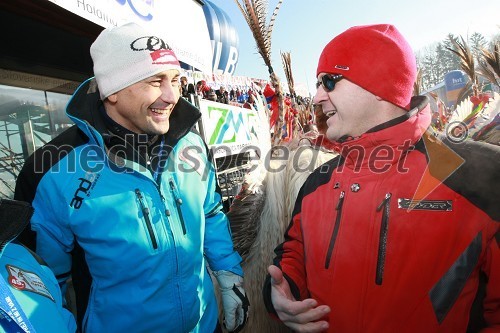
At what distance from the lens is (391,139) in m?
1.23

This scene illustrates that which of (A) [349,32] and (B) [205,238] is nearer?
(A) [349,32]

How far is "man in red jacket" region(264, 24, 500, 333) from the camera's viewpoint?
1085mm

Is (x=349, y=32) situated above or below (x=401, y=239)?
above

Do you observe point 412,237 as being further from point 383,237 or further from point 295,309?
point 295,309

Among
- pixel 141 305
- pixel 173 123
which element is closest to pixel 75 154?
pixel 173 123

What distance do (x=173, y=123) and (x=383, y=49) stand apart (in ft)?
3.67

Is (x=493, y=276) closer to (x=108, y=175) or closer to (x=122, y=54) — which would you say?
(x=108, y=175)

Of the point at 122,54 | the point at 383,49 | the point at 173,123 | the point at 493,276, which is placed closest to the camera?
the point at 493,276

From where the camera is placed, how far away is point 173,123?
1763 millimetres

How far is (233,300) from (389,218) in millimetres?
1025

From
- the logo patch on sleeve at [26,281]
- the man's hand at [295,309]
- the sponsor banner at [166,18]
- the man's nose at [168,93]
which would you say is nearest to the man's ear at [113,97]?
the man's nose at [168,93]

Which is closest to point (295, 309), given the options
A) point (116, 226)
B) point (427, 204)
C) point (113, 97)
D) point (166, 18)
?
point (427, 204)

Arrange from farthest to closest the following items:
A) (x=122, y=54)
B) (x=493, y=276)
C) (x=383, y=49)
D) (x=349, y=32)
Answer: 1. (x=122, y=54)
2. (x=349, y=32)
3. (x=383, y=49)
4. (x=493, y=276)

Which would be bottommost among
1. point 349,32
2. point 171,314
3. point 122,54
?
point 171,314
